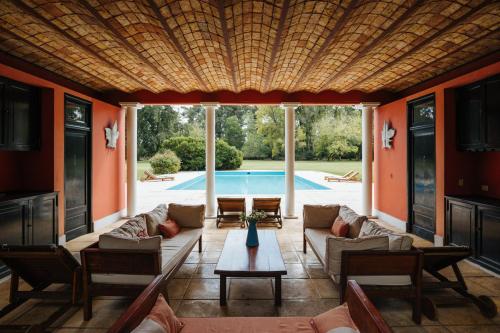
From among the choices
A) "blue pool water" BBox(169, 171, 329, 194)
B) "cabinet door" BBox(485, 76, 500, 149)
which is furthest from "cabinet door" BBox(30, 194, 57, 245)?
"blue pool water" BBox(169, 171, 329, 194)

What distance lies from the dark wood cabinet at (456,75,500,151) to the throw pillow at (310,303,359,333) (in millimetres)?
4030

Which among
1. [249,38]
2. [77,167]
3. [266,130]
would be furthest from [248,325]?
[266,130]

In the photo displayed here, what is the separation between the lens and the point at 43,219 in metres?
4.82

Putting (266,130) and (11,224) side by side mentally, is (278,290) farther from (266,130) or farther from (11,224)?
(266,130)

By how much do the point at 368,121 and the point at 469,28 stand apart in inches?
173

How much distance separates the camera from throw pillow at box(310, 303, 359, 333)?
182cm

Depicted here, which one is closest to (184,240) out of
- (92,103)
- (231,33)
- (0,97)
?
(231,33)

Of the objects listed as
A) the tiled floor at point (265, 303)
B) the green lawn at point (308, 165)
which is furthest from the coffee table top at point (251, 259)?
the green lawn at point (308, 165)

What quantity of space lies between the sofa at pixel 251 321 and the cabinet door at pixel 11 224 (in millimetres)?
3158

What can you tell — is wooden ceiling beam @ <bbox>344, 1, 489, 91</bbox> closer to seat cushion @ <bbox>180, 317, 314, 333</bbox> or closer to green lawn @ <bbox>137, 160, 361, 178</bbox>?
seat cushion @ <bbox>180, 317, 314, 333</bbox>

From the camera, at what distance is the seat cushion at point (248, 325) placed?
6.88ft

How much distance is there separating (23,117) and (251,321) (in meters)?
5.07

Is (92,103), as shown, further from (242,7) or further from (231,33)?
(242,7)

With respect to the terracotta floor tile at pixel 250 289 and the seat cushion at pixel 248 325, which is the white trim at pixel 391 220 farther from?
the seat cushion at pixel 248 325
